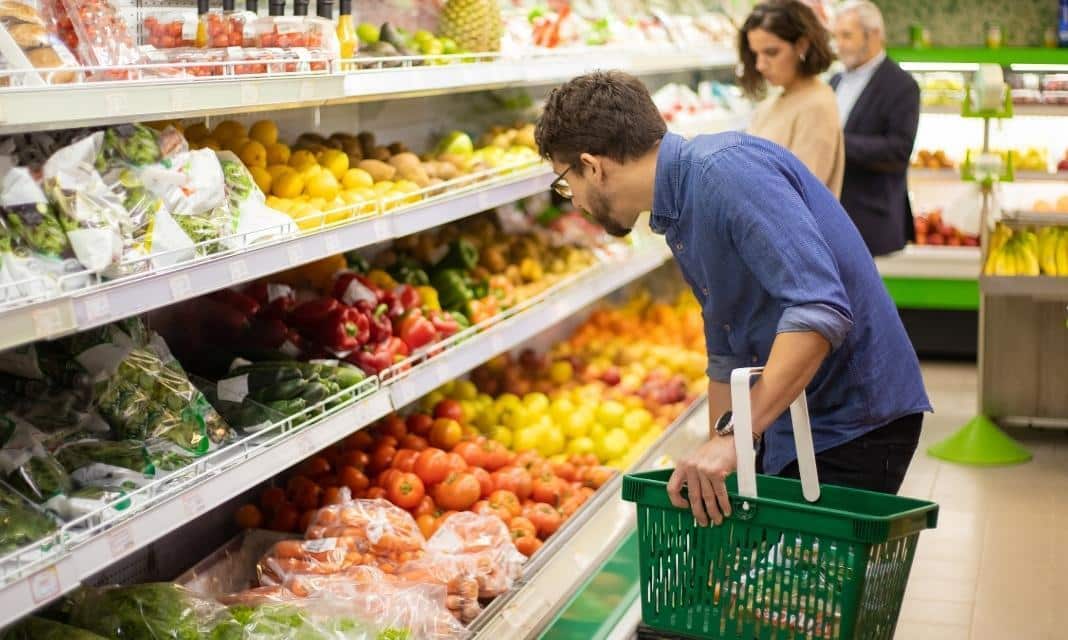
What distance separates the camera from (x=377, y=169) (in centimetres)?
405

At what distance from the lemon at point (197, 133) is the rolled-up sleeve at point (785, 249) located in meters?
1.60

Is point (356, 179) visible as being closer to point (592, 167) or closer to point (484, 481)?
point (484, 481)

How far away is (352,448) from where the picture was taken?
428cm

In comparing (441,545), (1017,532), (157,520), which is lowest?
(1017,532)

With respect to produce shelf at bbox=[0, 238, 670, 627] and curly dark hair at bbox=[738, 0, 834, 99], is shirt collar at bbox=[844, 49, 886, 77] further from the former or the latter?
produce shelf at bbox=[0, 238, 670, 627]

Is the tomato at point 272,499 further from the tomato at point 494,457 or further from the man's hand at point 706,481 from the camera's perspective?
the man's hand at point 706,481

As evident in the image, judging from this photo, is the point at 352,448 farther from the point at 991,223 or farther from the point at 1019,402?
the point at 1019,402

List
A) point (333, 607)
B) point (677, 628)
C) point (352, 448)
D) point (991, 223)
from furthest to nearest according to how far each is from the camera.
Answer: point (991, 223) < point (352, 448) < point (333, 607) < point (677, 628)

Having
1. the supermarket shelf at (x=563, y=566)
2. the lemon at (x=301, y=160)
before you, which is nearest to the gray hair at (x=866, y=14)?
the supermarket shelf at (x=563, y=566)

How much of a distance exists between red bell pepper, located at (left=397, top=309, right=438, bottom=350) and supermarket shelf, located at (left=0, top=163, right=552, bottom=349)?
1.11 ft

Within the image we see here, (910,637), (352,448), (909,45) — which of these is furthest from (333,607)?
(909,45)

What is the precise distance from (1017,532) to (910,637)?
124 centimetres

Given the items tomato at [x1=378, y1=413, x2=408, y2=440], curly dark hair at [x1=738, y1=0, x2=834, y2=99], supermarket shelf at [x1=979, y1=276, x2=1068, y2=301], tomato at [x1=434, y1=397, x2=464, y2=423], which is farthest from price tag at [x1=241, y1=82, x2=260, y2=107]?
supermarket shelf at [x1=979, y1=276, x2=1068, y2=301]

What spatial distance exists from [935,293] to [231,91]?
660 centimetres
